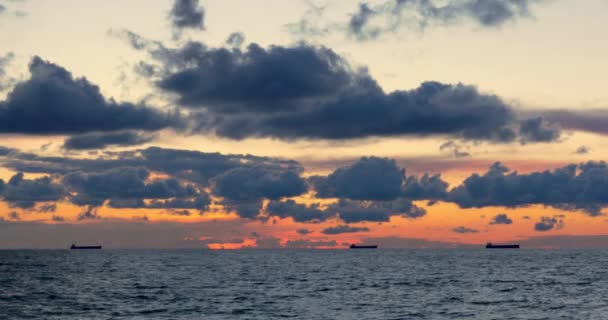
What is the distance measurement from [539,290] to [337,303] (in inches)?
1721

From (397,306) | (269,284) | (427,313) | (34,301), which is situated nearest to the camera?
(427,313)

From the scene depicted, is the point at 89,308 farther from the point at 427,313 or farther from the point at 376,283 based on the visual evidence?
the point at 376,283

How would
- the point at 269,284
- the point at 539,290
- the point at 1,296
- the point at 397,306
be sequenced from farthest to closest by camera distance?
the point at 269,284
the point at 539,290
the point at 1,296
the point at 397,306

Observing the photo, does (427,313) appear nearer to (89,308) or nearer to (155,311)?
(155,311)

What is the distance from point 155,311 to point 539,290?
231 ft

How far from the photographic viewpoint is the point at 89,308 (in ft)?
322

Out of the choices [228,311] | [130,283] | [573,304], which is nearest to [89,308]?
[228,311]

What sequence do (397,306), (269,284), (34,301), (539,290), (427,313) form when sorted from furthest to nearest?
(269,284) → (539,290) → (34,301) → (397,306) → (427,313)

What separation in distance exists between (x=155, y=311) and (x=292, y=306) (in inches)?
763

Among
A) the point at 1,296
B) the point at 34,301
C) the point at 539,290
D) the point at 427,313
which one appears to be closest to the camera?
the point at 427,313

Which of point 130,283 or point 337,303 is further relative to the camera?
point 130,283

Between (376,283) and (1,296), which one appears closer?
(1,296)

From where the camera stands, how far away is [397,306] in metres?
102

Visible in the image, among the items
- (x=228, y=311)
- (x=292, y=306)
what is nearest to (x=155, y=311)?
(x=228, y=311)
